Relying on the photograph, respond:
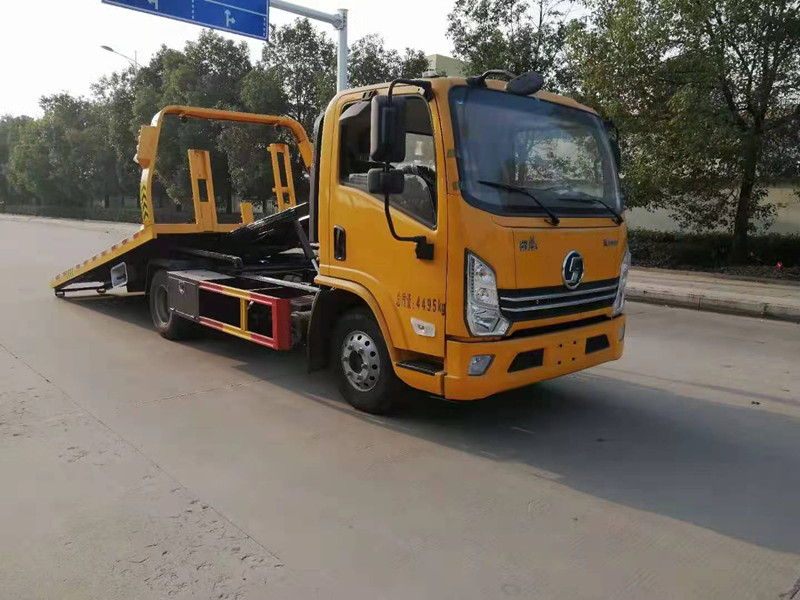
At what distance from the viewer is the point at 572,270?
466 cm

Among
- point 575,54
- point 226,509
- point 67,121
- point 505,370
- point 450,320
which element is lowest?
point 226,509

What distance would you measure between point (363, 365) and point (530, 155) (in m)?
2.04

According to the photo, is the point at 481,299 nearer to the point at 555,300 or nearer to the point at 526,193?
the point at 555,300

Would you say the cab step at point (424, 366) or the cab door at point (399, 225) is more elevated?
the cab door at point (399, 225)

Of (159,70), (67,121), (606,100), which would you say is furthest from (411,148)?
(67,121)

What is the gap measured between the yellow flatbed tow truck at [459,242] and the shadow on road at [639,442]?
0.50m

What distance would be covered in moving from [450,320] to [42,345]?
18.2 feet

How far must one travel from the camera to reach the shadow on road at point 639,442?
12.2 feet

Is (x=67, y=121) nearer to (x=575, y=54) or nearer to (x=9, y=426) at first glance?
(x=575, y=54)

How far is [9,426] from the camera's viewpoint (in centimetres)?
490

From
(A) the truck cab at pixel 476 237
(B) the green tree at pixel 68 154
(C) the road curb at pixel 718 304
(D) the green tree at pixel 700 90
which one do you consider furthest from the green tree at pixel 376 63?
(B) the green tree at pixel 68 154

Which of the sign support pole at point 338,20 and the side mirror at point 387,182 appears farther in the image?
the sign support pole at point 338,20

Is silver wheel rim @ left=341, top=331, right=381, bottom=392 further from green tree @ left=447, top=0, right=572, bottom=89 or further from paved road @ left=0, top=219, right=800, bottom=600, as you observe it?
green tree @ left=447, top=0, right=572, bottom=89

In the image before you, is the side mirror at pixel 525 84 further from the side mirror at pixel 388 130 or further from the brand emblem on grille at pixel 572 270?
the brand emblem on grille at pixel 572 270
